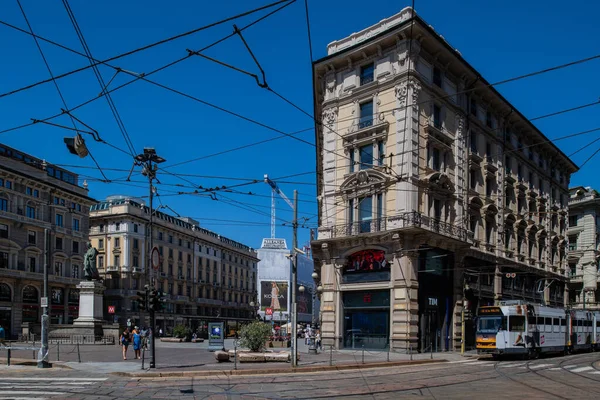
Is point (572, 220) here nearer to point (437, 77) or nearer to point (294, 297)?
point (437, 77)

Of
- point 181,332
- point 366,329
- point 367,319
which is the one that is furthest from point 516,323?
point 181,332

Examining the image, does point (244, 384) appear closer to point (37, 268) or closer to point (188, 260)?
point (37, 268)

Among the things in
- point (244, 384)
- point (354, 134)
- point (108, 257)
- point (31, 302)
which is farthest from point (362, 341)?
point (108, 257)

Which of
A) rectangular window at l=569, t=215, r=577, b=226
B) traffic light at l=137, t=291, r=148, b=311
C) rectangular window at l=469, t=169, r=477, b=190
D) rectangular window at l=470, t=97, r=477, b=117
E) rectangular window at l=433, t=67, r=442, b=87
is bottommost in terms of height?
traffic light at l=137, t=291, r=148, b=311

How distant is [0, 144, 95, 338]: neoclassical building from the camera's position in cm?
6191

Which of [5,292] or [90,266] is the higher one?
[90,266]

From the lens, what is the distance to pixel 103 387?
1645 centimetres

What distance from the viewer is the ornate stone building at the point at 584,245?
2451 inches

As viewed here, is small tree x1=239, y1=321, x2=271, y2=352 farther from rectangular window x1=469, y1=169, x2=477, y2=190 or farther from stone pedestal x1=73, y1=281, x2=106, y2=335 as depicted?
rectangular window x1=469, y1=169, x2=477, y2=190

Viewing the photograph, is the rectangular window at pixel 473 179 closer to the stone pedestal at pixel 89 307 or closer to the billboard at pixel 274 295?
the stone pedestal at pixel 89 307

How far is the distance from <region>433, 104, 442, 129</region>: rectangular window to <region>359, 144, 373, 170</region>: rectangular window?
14.3 ft

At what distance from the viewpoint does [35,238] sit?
66.8 meters

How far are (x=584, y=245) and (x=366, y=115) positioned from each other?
138ft

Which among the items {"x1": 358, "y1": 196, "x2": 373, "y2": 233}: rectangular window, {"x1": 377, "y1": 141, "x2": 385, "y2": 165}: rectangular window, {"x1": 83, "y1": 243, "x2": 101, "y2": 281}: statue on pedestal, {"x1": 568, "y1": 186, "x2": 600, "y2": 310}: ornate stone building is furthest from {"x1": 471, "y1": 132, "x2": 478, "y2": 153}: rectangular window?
{"x1": 568, "y1": 186, "x2": 600, "y2": 310}: ornate stone building
